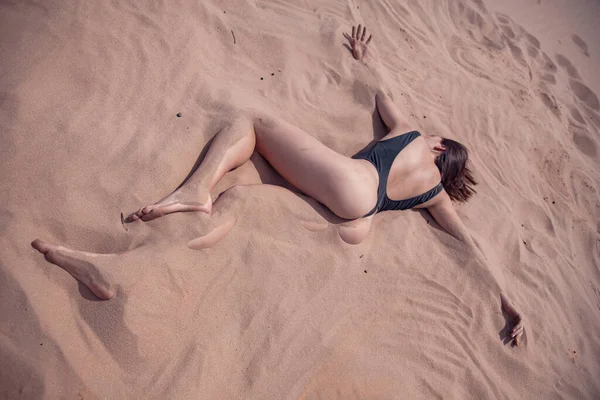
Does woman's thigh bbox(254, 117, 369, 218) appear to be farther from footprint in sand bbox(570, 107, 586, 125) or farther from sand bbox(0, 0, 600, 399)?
footprint in sand bbox(570, 107, 586, 125)

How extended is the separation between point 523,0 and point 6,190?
24.0 feet

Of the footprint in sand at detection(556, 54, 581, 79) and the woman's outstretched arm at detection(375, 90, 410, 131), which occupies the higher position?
the footprint in sand at detection(556, 54, 581, 79)

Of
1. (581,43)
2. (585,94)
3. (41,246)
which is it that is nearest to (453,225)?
(41,246)

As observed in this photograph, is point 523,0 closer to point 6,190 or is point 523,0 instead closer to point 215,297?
point 215,297

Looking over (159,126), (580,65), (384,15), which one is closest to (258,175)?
(159,126)

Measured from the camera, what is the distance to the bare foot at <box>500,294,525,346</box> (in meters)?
3.16

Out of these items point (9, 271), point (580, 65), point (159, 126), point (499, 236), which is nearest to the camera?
point (9, 271)

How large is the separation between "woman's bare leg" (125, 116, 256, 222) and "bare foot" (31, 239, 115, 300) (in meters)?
0.37

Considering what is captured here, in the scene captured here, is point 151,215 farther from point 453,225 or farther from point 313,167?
point 453,225

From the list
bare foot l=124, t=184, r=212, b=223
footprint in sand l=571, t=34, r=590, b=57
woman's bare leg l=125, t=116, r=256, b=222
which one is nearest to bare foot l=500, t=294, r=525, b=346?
woman's bare leg l=125, t=116, r=256, b=222

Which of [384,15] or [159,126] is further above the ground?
[384,15]

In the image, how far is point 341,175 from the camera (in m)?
2.72

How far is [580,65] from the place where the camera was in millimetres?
5988

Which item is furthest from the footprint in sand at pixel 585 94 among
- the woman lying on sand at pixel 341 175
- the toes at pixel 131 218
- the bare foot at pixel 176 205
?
Answer: the toes at pixel 131 218
